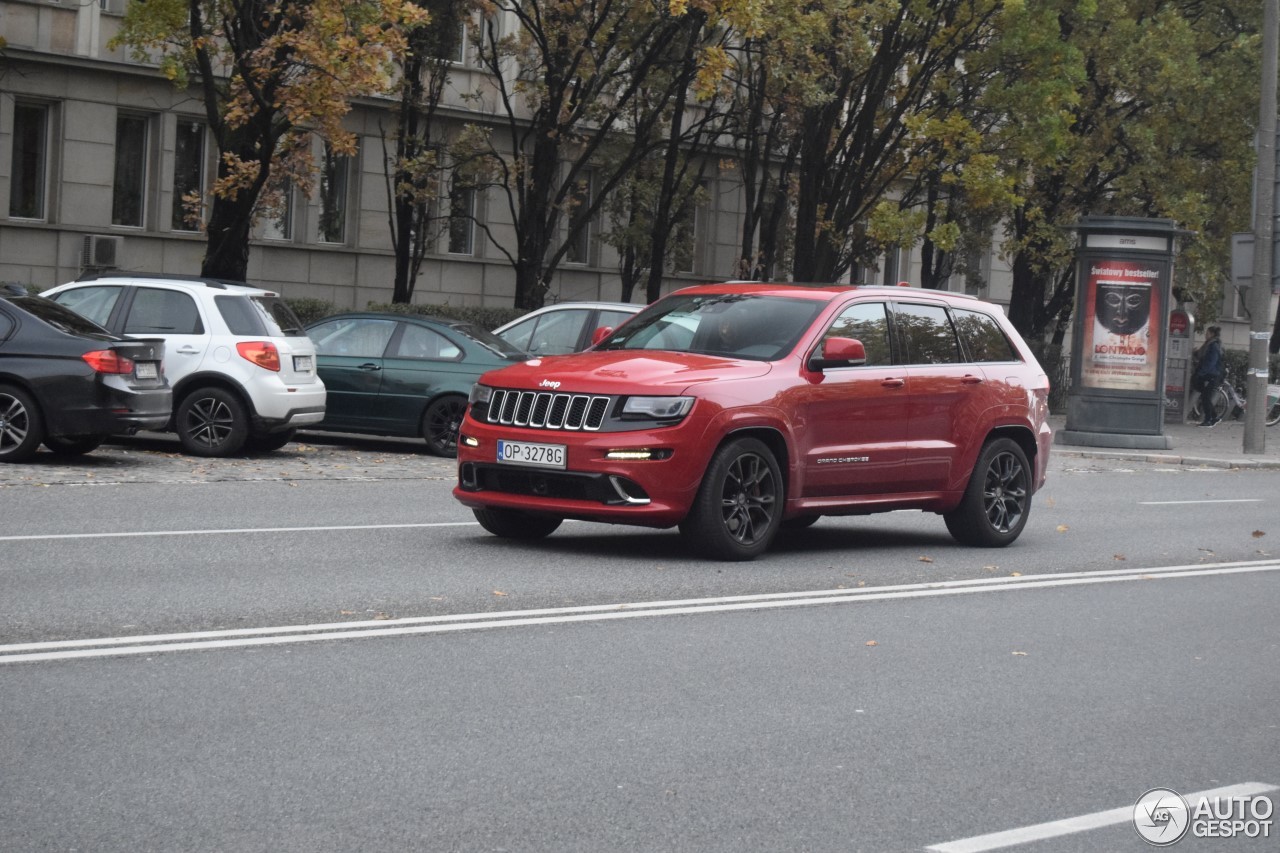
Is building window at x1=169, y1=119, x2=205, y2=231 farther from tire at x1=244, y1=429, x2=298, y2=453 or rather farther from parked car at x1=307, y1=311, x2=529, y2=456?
tire at x1=244, y1=429, x2=298, y2=453

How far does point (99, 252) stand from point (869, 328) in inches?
933

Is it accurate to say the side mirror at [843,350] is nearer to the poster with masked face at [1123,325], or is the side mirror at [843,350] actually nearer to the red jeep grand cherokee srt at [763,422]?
the red jeep grand cherokee srt at [763,422]

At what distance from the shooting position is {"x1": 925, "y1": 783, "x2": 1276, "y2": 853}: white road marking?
5.13 metres

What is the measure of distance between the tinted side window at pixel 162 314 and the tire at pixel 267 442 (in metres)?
1.32

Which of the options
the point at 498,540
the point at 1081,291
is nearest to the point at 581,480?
the point at 498,540

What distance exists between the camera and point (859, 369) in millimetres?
12078

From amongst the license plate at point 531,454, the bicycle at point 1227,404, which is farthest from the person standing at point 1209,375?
the license plate at point 531,454

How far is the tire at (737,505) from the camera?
1098cm

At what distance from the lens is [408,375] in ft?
64.7

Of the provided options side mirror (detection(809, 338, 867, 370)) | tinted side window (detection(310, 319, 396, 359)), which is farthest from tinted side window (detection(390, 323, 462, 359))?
side mirror (detection(809, 338, 867, 370))

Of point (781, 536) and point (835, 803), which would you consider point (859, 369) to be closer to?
point (781, 536)

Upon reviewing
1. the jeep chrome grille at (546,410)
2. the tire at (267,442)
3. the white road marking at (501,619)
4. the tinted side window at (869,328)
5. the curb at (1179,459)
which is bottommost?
the white road marking at (501,619)

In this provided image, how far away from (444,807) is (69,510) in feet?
26.9

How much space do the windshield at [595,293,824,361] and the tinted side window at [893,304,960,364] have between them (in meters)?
0.84
